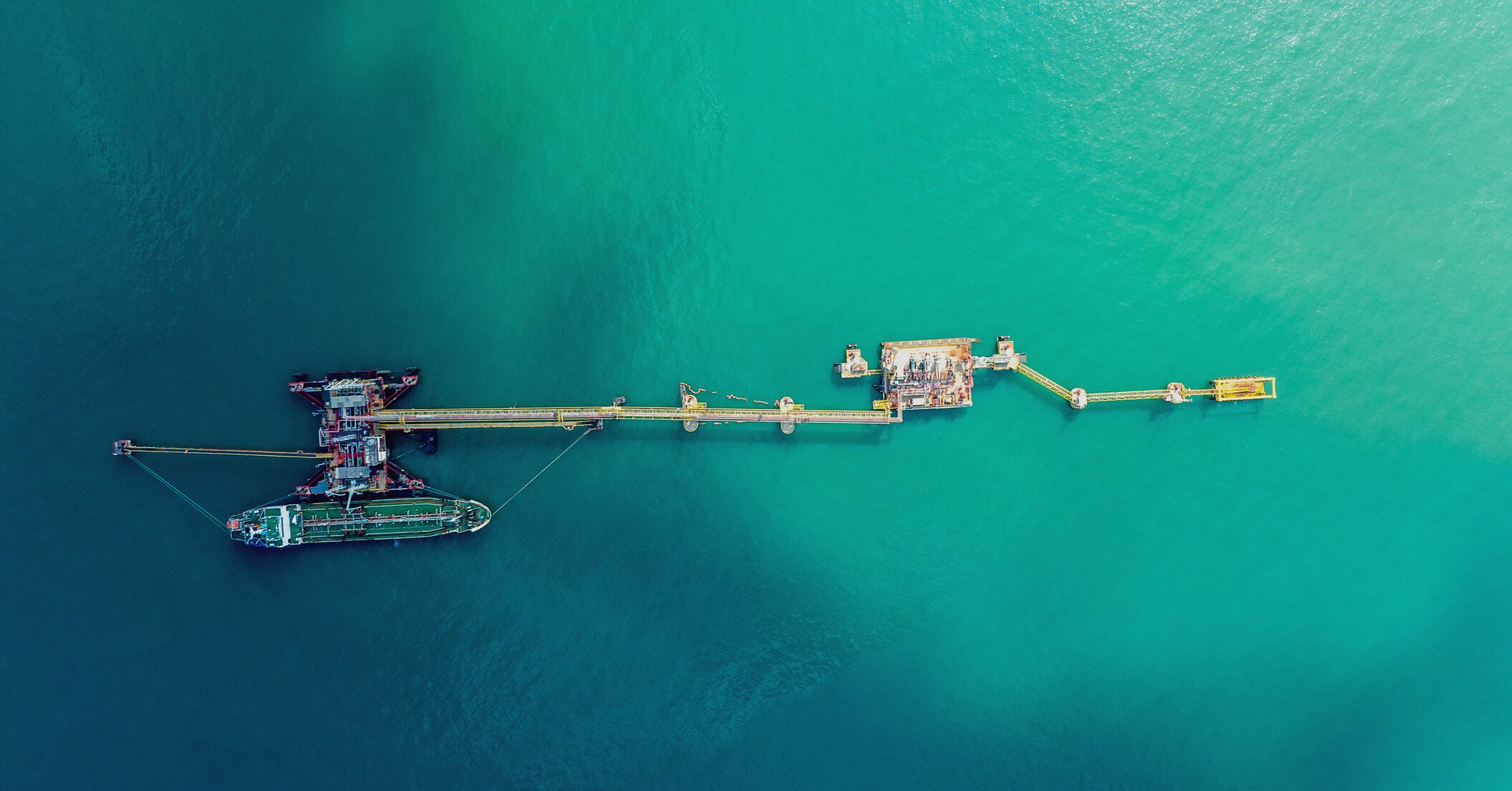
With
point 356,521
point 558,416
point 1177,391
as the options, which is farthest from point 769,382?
point 356,521

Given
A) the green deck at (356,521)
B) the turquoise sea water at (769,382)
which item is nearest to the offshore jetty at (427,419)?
the green deck at (356,521)

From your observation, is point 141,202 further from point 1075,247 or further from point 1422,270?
point 1422,270

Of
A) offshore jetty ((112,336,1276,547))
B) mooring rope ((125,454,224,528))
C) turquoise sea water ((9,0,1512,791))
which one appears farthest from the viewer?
turquoise sea water ((9,0,1512,791))

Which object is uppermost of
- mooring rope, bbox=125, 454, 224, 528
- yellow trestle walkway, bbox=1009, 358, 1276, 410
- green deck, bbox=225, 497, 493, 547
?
yellow trestle walkway, bbox=1009, 358, 1276, 410

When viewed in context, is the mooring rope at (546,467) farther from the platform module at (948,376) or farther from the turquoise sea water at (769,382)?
the platform module at (948,376)

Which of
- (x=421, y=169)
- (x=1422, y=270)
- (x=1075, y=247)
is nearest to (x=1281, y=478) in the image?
(x=1422, y=270)

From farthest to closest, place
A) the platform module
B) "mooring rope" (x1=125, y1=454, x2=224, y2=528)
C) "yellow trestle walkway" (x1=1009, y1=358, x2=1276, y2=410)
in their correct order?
"yellow trestle walkway" (x1=1009, y1=358, x2=1276, y2=410)
the platform module
"mooring rope" (x1=125, y1=454, x2=224, y2=528)

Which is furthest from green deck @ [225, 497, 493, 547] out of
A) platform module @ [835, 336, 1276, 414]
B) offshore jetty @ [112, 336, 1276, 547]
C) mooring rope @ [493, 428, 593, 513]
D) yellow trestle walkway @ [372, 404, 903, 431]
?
platform module @ [835, 336, 1276, 414]

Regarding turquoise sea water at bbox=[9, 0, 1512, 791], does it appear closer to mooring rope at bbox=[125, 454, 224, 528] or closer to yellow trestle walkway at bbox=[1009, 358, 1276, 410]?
mooring rope at bbox=[125, 454, 224, 528]
